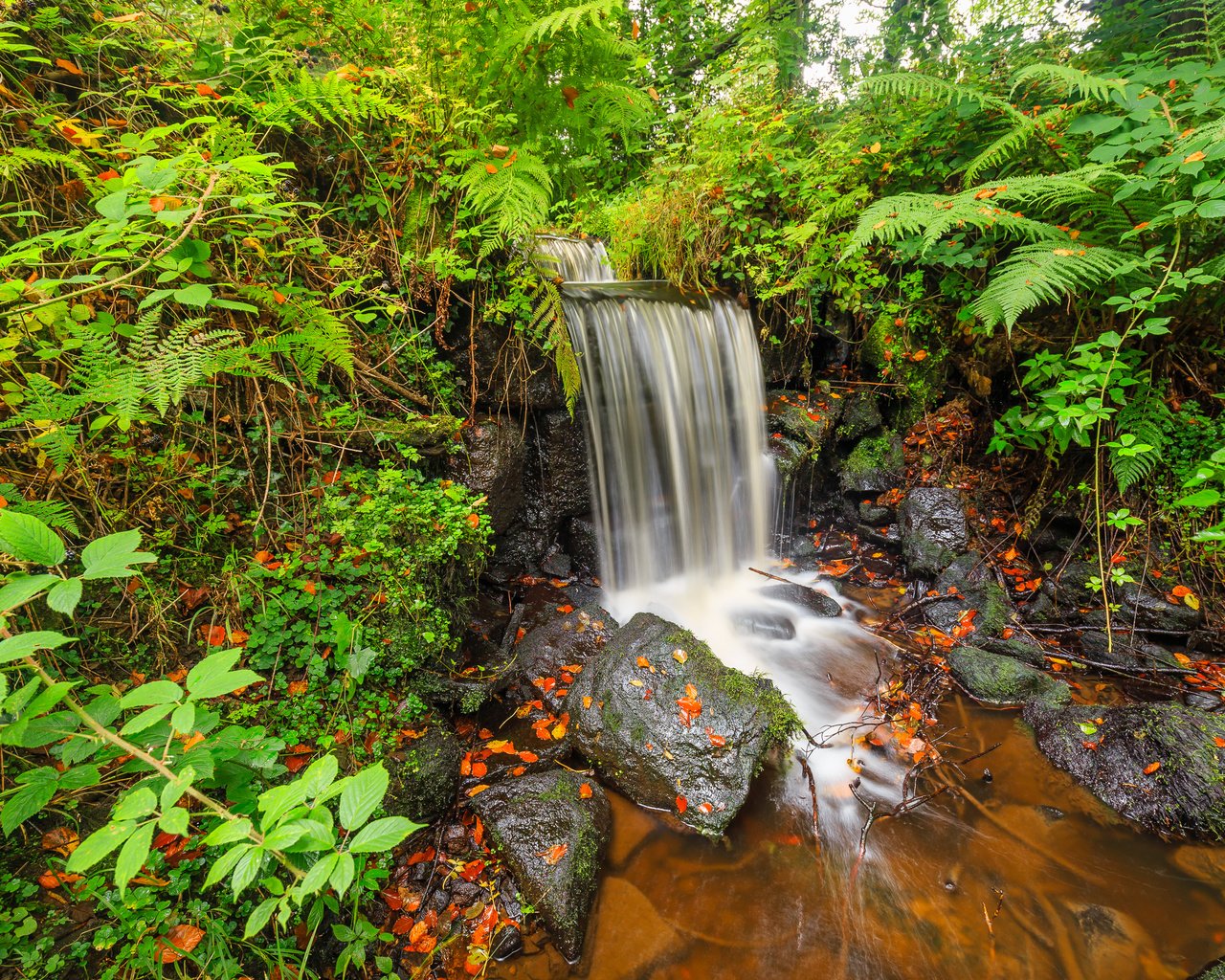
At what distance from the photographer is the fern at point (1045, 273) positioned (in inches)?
132

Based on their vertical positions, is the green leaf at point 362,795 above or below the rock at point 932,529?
above

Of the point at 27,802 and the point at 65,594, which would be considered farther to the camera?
the point at 27,802

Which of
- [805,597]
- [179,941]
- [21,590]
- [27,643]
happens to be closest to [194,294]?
[21,590]

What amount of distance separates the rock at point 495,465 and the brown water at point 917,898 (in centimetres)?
226

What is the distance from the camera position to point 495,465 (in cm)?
398

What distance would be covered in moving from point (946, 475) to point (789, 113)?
166 inches

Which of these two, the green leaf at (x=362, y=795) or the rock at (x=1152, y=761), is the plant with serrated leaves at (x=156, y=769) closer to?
the green leaf at (x=362, y=795)

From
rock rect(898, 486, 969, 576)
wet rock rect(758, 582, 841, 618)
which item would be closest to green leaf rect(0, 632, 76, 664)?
wet rock rect(758, 582, 841, 618)

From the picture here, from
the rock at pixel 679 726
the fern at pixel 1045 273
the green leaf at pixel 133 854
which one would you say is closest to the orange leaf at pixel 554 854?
the rock at pixel 679 726

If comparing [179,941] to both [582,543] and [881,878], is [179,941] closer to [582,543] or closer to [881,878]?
[881,878]

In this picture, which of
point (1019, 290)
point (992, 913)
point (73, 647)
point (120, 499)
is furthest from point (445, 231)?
point (992, 913)

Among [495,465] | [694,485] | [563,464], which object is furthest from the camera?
[694,485]

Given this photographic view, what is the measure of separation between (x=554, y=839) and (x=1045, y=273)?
464 centimetres

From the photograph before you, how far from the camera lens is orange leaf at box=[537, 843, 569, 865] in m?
2.53
